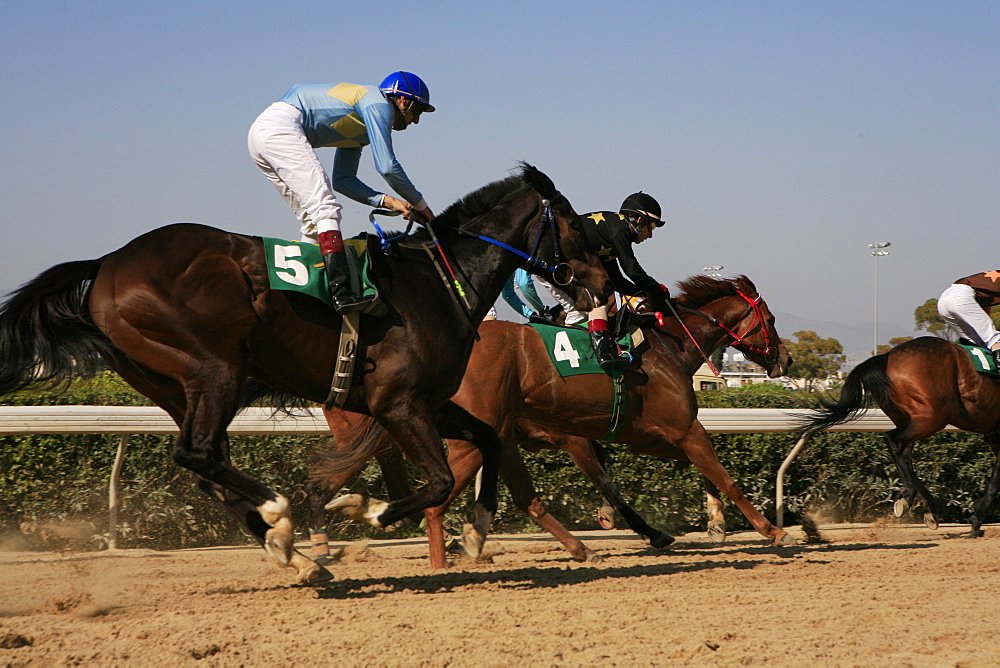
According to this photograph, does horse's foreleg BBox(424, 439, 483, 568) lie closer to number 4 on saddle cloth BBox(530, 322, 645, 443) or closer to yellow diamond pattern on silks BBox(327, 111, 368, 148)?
number 4 on saddle cloth BBox(530, 322, 645, 443)

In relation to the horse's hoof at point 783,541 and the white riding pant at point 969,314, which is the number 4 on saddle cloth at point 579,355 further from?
the white riding pant at point 969,314

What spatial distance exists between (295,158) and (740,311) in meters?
3.81

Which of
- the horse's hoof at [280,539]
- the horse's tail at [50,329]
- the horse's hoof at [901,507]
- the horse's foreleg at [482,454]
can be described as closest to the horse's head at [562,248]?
the horse's foreleg at [482,454]

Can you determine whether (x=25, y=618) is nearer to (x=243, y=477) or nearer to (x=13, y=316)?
(x=243, y=477)

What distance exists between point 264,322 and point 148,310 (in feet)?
1.47

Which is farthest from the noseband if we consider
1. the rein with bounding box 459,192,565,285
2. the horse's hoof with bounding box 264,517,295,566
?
the horse's hoof with bounding box 264,517,295,566

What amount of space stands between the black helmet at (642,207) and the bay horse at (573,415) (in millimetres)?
717

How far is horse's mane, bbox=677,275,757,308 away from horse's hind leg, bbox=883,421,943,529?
1728 mm

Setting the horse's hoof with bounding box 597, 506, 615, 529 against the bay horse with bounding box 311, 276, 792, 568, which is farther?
the horse's hoof with bounding box 597, 506, 615, 529

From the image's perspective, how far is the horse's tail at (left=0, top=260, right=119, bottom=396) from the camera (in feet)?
12.1

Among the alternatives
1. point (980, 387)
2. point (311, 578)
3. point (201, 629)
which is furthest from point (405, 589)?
point (980, 387)

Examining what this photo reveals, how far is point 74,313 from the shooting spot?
370cm

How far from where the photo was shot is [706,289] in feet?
22.0

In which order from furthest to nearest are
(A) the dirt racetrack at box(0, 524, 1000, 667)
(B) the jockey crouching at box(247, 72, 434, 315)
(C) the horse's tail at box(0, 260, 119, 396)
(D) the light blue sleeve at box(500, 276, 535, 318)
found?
1. (D) the light blue sleeve at box(500, 276, 535, 318)
2. (B) the jockey crouching at box(247, 72, 434, 315)
3. (C) the horse's tail at box(0, 260, 119, 396)
4. (A) the dirt racetrack at box(0, 524, 1000, 667)
